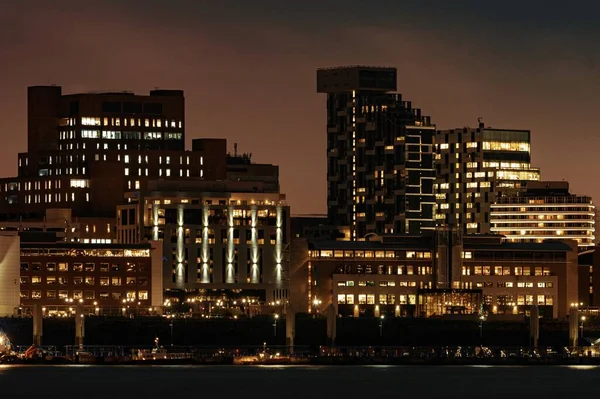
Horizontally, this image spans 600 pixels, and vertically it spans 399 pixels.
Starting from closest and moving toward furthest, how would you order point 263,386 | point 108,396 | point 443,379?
1. point 108,396
2. point 263,386
3. point 443,379

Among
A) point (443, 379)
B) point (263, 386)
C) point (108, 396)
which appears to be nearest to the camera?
point (108, 396)

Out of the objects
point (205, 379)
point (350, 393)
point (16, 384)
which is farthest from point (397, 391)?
point (16, 384)

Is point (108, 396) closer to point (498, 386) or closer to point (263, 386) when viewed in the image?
point (263, 386)

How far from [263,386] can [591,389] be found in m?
27.6

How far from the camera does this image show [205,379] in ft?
632

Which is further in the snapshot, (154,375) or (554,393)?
(154,375)

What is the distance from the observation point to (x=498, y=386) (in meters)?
184

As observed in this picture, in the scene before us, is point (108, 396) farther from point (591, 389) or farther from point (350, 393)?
point (591, 389)

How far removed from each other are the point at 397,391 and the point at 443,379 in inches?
664

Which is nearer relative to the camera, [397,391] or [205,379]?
[397,391]

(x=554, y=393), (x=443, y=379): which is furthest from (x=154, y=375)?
(x=554, y=393)

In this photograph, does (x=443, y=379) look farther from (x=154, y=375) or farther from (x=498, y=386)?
(x=154, y=375)

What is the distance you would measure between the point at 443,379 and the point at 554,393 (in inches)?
762

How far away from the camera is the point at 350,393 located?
174375mm
